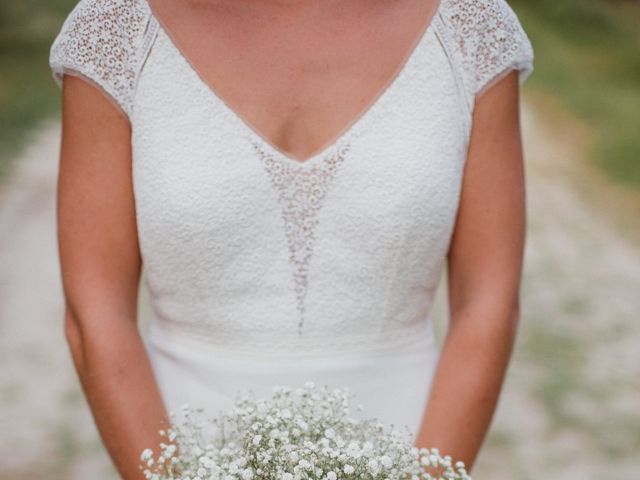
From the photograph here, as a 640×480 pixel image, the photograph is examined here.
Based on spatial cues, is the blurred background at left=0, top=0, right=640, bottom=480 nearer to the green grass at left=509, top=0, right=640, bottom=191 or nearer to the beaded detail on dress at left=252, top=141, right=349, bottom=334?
the green grass at left=509, top=0, right=640, bottom=191

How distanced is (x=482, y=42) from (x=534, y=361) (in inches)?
197

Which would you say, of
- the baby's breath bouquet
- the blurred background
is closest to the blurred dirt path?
the blurred background

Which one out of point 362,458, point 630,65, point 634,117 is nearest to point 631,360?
point 362,458

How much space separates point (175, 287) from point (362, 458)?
0.85 m

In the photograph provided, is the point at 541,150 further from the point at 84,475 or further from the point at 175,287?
the point at 175,287

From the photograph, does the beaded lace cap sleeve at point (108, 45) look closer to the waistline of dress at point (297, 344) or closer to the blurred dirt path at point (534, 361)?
the waistline of dress at point (297, 344)

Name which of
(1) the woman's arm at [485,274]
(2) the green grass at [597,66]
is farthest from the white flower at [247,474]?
(2) the green grass at [597,66]

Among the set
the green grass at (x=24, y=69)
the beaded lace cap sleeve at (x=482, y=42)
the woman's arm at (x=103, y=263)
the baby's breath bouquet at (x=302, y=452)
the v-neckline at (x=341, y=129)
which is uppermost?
the green grass at (x=24, y=69)

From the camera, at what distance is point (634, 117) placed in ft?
46.5

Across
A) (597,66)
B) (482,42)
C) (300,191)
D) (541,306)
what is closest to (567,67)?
(597,66)

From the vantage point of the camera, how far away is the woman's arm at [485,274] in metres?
2.42

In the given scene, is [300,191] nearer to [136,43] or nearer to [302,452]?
[136,43]

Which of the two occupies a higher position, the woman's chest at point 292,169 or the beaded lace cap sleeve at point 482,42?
the beaded lace cap sleeve at point 482,42

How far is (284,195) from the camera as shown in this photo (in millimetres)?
2426
